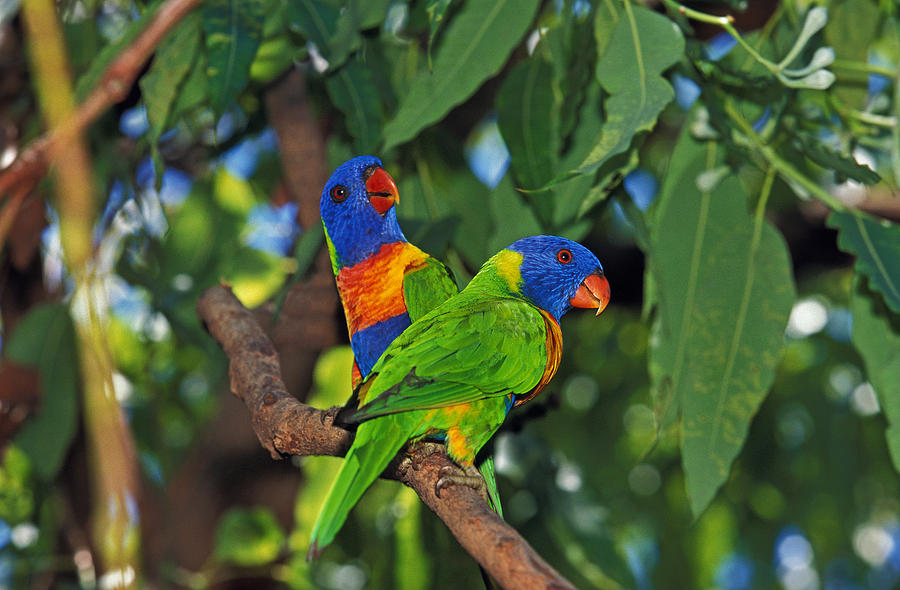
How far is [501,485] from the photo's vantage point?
7.28 ft

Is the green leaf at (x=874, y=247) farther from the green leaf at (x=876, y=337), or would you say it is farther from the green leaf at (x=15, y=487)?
the green leaf at (x=15, y=487)

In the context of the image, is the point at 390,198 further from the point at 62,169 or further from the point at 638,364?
the point at 638,364

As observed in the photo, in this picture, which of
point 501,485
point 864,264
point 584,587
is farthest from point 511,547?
point 584,587

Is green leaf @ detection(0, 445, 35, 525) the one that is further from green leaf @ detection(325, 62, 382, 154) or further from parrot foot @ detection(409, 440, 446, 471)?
parrot foot @ detection(409, 440, 446, 471)

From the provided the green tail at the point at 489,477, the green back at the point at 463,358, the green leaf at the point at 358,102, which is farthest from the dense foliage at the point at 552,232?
the green tail at the point at 489,477

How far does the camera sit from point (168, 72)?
177 cm

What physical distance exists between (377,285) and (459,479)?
0.42 meters

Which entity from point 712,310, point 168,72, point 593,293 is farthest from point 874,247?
point 168,72

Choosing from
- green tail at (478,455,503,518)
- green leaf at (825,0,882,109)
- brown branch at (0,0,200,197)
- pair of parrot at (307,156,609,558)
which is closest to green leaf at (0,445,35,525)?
brown branch at (0,0,200,197)

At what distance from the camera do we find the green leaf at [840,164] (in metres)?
1.45

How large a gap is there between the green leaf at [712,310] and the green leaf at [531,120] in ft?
0.88

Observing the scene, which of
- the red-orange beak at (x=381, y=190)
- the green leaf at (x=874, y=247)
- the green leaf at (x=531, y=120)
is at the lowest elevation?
the green leaf at (x=874, y=247)

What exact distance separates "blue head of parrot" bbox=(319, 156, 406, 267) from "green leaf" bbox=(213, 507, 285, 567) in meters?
1.26

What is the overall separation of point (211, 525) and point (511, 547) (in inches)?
86.6
